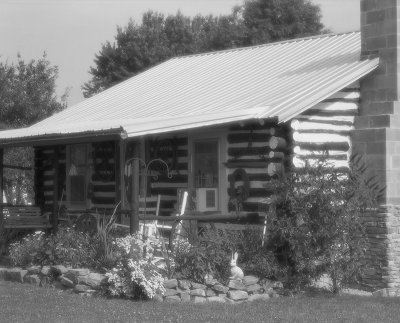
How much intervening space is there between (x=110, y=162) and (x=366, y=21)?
6384 mm

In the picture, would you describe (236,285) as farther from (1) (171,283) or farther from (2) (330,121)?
(2) (330,121)

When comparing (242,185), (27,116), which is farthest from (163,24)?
(242,185)

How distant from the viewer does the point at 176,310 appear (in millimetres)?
12812

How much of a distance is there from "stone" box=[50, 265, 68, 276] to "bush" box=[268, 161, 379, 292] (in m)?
3.37

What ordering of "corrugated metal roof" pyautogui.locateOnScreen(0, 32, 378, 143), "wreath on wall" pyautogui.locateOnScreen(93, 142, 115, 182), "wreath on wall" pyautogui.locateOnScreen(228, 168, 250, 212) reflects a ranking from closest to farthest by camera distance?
"corrugated metal roof" pyautogui.locateOnScreen(0, 32, 378, 143)
"wreath on wall" pyautogui.locateOnScreen(228, 168, 250, 212)
"wreath on wall" pyautogui.locateOnScreen(93, 142, 115, 182)

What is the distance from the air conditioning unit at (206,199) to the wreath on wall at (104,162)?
3.24 meters

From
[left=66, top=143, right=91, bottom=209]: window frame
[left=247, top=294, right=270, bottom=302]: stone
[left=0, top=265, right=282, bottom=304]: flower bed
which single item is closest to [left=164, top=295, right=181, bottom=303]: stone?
[left=0, top=265, right=282, bottom=304]: flower bed

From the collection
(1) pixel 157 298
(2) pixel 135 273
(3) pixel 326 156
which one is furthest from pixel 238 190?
(2) pixel 135 273

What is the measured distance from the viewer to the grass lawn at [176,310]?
12211 mm

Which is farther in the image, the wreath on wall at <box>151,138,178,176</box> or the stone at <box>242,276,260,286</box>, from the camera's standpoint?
the wreath on wall at <box>151,138,178,176</box>

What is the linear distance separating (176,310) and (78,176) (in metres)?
9.06

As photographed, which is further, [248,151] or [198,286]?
[248,151]

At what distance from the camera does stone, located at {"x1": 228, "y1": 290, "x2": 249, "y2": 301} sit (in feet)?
45.9

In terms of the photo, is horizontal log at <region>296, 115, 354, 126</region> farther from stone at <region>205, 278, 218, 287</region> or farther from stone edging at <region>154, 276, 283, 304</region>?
stone at <region>205, 278, 218, 287</region>
